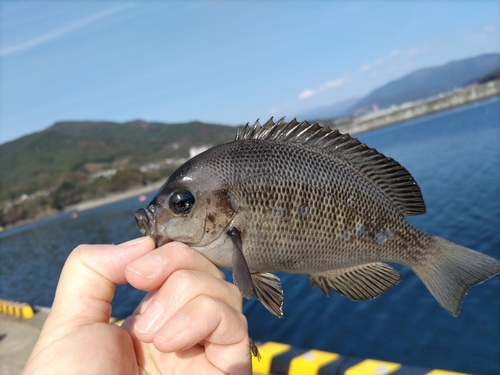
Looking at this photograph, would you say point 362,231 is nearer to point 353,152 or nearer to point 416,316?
point 353,152

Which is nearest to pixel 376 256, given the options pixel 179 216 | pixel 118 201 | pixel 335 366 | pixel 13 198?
pixel 179 216

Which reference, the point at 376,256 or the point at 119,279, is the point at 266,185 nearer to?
the point at 376,256

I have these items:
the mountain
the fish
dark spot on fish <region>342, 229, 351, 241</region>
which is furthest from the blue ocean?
the mountain

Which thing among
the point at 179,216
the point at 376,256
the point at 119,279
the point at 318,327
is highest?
the point at 179,216

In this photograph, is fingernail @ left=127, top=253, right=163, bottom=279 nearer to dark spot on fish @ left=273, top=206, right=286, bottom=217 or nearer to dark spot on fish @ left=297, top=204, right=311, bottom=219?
dark spot on fish @ left=273, top=206, right=286, bottom=217

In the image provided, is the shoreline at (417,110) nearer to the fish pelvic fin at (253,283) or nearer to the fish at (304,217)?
the fish at (304,217)

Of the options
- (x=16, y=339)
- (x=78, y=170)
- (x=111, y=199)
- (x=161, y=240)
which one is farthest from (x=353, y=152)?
(x=78, y=170)
